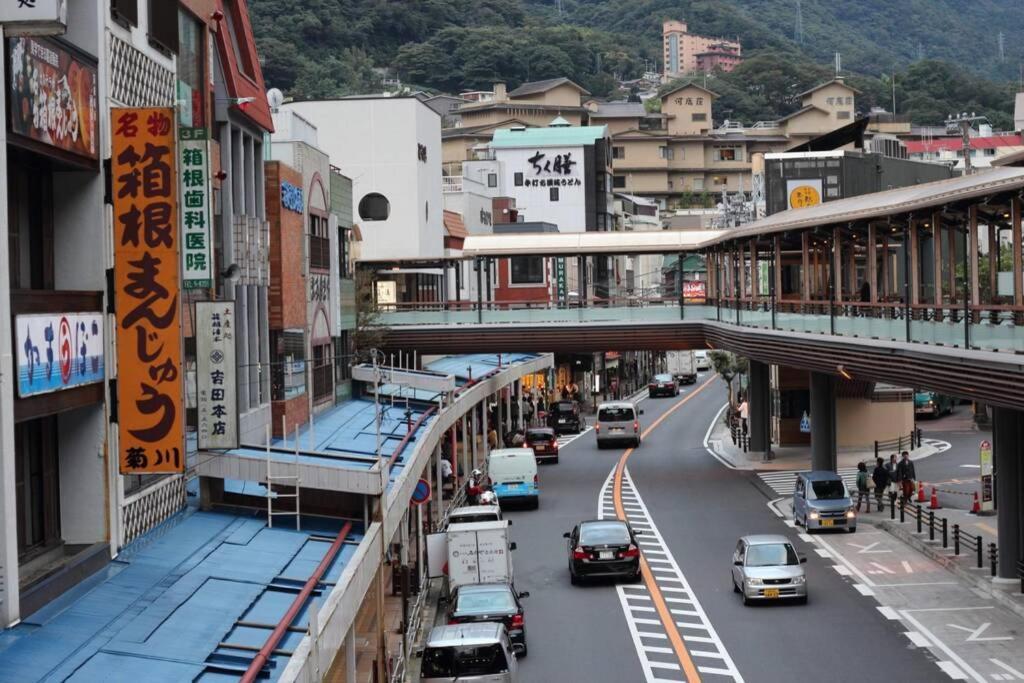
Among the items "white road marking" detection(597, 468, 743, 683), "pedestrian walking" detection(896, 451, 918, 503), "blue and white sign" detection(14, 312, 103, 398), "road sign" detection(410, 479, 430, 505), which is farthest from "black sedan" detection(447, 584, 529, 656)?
"pedestrian walking" detection(896, 451, 918, 503)

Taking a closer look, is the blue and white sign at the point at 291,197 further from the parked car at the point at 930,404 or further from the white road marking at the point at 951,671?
the parked car at the point at 930,404

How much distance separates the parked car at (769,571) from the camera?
3125cm

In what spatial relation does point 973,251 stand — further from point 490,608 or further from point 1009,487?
point 490,608

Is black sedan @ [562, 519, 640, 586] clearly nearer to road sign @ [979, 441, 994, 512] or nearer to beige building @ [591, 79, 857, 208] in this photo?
road sign @ [979, 441, 994, 512]

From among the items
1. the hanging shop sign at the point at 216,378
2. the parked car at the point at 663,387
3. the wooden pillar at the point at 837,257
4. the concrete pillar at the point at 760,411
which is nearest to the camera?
the hanging shop sign at the point at 216,378

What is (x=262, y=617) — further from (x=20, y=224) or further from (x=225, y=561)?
(x=20, y=224)

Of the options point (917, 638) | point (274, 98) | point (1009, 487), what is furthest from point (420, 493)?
point (274, 98)

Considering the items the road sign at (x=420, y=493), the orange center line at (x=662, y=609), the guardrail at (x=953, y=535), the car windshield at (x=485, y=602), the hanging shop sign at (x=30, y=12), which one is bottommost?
the orange center line at (x=662, y=609)

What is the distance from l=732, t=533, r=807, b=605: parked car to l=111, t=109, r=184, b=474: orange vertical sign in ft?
53.5

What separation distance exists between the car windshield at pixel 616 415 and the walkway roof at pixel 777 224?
835cm

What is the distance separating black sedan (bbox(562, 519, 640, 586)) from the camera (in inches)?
1348

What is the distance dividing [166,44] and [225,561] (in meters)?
8.55

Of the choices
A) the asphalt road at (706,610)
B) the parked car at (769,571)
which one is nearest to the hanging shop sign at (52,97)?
the asphalt road at (706,610)

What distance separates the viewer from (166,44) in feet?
75.3
